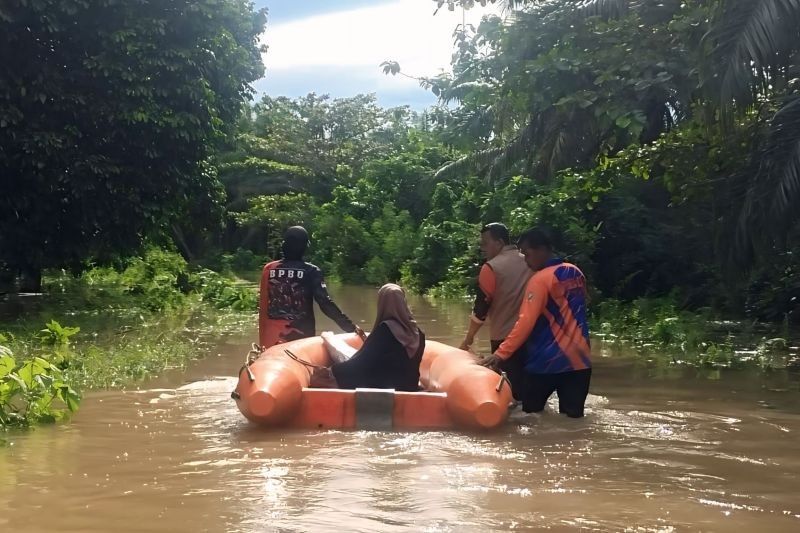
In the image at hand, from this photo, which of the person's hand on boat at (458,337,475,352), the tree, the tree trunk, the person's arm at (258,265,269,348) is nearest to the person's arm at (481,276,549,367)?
the person's hand on boat at (458,337,475,352)

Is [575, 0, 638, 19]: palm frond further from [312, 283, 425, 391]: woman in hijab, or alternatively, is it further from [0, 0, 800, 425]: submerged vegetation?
[312, 283, 425, 391]: woman in hijab

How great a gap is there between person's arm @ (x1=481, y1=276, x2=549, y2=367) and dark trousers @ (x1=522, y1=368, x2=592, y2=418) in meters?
0.30

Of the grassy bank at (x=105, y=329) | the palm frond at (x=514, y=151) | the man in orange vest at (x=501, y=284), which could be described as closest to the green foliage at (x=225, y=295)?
the grassy bank at (x=105, y=329)

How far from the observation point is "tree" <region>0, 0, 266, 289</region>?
14695 millimetres

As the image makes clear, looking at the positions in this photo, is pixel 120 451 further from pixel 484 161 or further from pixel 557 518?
pixel 484 161

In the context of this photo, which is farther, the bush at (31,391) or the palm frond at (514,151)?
the palm frond at (514,151)

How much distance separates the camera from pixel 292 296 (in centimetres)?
780

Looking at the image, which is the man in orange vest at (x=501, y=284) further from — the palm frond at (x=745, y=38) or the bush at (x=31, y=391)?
the palm frond at (x=745, y=38)

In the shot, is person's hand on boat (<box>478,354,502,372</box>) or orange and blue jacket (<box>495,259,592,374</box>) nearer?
orange and blue jacket (<box>495,259,592,374</box>)

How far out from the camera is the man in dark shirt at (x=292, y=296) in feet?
25.3

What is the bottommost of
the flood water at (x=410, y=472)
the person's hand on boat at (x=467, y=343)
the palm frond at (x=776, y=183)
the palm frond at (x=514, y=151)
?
the flood water at (x=410, y=472)

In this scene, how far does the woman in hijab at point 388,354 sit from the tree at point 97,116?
8.89 meters

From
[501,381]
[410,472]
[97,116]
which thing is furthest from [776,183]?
[97,116]

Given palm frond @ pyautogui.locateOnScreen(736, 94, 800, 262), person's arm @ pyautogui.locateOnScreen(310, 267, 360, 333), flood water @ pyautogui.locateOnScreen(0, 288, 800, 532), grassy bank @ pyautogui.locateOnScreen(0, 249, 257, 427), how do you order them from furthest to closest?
palm frond @ pyautogui.locateOnScreen(736, 94, 800, 262) < person's arm @ pyautogui.locateOnScreen(310, 267, 360, 333) < grassy bank @ pyautogui.locateOnScreen(0, 249, 257, 427) < flood water @ pyautogui.locateOnScreen(0, 288, 800, 532)
